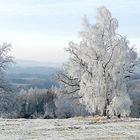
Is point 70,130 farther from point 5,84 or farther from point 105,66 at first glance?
point 5,84

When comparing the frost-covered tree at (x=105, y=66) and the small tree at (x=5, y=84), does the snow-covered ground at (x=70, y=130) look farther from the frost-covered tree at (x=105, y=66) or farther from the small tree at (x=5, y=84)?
the small tree at (x=5, y=84)

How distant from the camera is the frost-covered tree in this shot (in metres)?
46.8

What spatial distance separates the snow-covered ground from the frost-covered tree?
17.9 ft

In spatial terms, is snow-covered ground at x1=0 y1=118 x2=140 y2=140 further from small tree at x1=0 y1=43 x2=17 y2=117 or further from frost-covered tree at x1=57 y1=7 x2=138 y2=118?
small tree at x1=0 y1=43 x2=17 y2=117

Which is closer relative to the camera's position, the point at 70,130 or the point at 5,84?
the point at 70,130

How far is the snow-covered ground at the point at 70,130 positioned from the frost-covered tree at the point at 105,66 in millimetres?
5441

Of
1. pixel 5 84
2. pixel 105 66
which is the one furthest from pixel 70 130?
pixel 5 84

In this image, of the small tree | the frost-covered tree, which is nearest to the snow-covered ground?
the frost-covered tree

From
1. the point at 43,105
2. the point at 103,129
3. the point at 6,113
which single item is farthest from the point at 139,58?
the point at 43,105

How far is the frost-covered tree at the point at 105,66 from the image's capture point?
154 feet

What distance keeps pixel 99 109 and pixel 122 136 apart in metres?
17.4

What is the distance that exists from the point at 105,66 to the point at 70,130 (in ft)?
44.7

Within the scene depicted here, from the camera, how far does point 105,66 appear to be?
47.3 m

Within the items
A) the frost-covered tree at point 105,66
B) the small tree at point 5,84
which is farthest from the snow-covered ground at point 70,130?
the small tree at point 5,84
